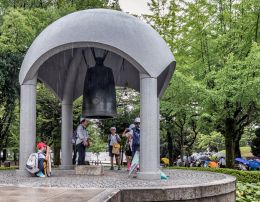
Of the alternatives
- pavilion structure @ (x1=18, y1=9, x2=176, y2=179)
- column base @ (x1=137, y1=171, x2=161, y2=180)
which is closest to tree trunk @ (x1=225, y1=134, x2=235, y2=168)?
pavilion structure @ (x1=18, y1=9, x2=176, y2=179)

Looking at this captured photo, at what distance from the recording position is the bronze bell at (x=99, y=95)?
10992 millimetres

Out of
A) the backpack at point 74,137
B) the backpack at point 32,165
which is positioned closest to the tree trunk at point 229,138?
the backpack at point 74,137

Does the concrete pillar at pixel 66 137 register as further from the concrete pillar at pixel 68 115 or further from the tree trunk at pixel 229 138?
the tree trunk at pixel 229 138

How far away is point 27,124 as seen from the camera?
10.4 m

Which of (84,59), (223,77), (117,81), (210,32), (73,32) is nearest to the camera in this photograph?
(73,32)

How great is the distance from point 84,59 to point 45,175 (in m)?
4.27

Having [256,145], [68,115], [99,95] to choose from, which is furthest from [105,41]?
[256,145]

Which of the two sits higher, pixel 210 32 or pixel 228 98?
pixel 210 32

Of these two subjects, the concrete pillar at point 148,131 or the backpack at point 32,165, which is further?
the backpack at point 32,165

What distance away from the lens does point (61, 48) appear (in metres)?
9.88

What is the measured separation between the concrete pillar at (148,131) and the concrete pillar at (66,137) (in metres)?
4.16

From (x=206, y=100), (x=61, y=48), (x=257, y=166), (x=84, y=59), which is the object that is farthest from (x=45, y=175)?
(x=257, y=166)

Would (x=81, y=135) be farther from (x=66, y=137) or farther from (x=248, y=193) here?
(x=248, y=193)

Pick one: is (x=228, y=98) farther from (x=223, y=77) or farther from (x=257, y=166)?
(x=257, y=166)
